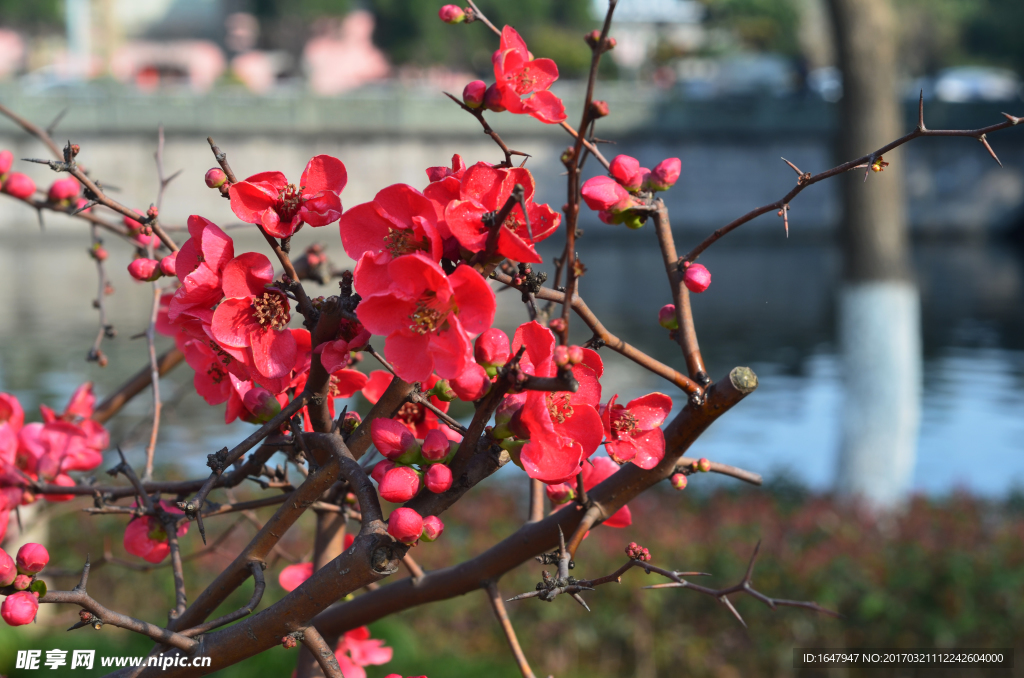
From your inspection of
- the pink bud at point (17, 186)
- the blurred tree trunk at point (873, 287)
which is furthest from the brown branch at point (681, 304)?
the blurred tree trunk at point (873, 287)

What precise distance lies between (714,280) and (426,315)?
1928 centimetres

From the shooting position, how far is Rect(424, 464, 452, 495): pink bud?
2.85 ft

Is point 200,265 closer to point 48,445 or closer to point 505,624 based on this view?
point 505,624

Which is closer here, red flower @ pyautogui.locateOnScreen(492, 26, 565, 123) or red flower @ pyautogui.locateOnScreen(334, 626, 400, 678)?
red flower @ pyautogui.locateOnScreen(492, 26, 565, 123)

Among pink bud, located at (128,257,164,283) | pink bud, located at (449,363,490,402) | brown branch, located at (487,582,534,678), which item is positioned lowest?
brown branch, located at (487,582,534,678)

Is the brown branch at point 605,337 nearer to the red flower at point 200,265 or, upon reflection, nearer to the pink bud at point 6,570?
the red flower at point 200,265

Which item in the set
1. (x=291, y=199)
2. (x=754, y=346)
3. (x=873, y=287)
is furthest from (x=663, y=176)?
(x=754, y=346)

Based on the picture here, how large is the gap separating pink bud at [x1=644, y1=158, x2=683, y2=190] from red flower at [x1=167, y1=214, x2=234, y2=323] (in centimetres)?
45

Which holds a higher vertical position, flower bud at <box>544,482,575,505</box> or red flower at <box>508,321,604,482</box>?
red flower at <box>508,321,604,482</box>

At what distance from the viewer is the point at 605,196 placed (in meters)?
0.96

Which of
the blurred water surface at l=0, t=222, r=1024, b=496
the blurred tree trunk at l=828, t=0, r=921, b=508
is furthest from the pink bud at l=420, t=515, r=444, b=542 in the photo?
the blurred tree trunk at l=828, t=0, r=921, b=508

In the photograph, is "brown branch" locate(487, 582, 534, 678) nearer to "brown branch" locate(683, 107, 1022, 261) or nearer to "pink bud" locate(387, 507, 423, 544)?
"pink bud" locate(387, 507, 423, 544)

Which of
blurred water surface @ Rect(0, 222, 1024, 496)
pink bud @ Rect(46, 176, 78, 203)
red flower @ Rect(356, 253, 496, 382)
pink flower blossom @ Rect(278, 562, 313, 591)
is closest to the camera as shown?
red flower @ Rect(356, 253, 496, 382)

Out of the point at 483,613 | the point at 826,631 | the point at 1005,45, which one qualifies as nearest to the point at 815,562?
the point at 826,631
